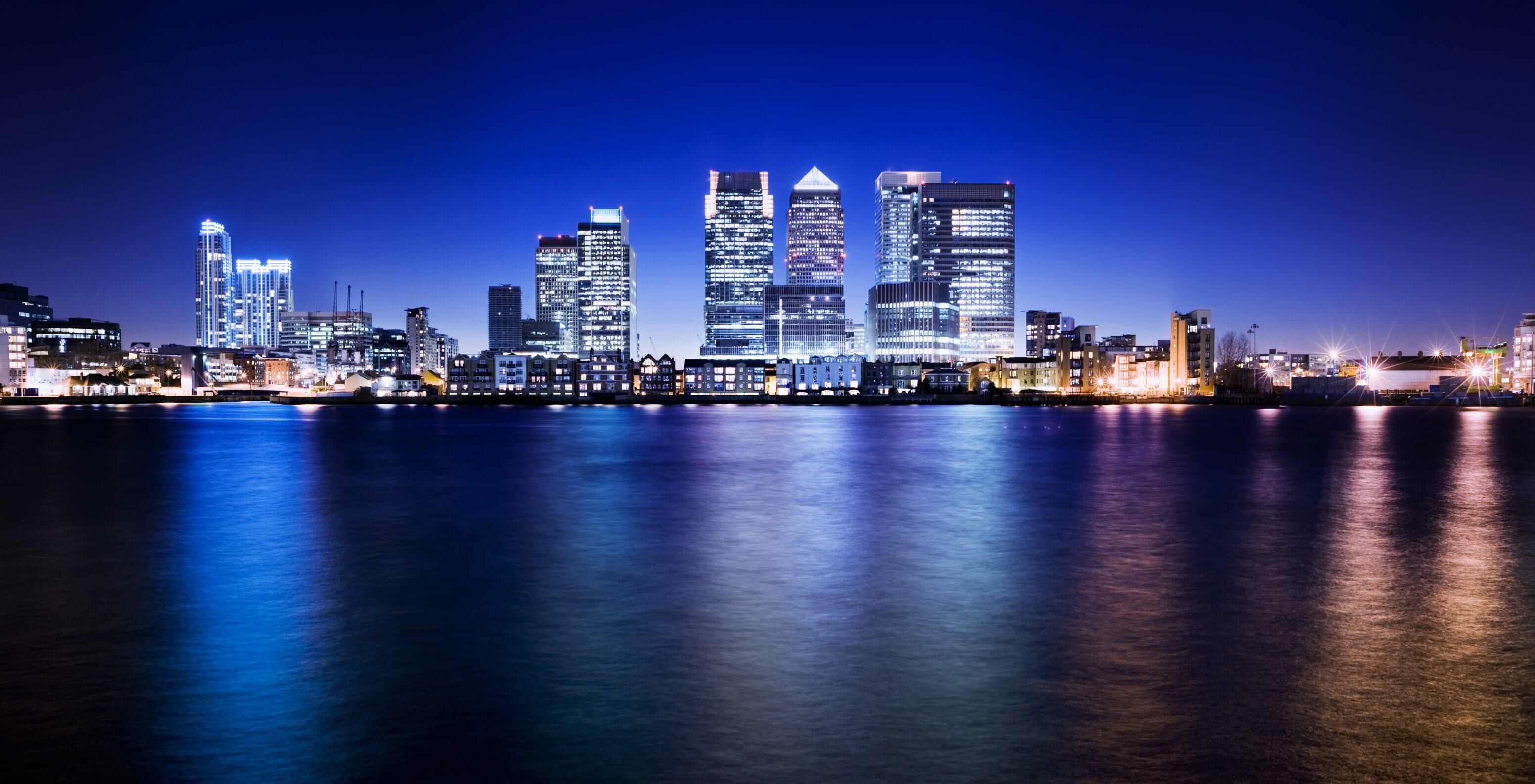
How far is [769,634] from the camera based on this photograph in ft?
38.7

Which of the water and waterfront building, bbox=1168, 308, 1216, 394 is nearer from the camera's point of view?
the water

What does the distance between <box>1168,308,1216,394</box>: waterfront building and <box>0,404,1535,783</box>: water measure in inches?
6565

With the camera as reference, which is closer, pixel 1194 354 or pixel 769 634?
pixel 769 634

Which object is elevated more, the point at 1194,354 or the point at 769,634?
the point at 1194,354

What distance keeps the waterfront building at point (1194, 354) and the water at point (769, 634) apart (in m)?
167

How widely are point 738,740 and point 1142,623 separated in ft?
22.4

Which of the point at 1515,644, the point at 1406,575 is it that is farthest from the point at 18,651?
the point at 1406,575

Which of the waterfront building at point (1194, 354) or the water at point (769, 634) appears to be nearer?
the water at point (769, 634)

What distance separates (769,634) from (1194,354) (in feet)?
654

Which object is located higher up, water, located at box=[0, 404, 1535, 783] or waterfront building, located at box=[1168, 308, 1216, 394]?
waterfront building, located at box=[1168, 308, 1216, 394]

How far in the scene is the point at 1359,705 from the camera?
28.5ft

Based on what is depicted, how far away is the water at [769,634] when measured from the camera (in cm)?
765

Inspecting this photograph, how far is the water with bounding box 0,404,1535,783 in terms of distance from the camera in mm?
7652

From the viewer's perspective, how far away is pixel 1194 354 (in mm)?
190500
